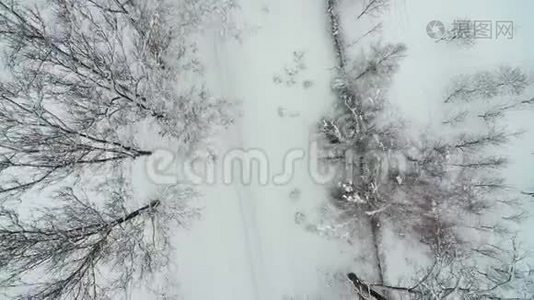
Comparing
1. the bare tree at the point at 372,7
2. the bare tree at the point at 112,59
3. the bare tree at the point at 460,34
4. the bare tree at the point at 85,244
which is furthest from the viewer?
the bare tree at the point at 460,34

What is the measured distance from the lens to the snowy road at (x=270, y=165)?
13094 millimetres

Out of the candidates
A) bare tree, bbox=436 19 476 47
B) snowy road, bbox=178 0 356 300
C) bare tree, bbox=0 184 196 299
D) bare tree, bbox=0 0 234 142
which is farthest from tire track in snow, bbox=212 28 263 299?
bare tree, bbox=436 19 476 47

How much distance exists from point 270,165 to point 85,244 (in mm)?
4340

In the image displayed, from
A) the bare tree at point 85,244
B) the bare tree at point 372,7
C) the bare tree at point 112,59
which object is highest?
the bare tree at point 372,7

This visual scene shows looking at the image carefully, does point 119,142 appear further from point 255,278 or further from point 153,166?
point 255,278

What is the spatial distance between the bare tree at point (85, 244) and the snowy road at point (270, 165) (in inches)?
41.6

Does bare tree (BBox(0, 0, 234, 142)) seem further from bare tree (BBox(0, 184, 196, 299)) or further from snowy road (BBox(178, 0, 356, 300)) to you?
bare tree (BBox(0, 184, 196, 299))

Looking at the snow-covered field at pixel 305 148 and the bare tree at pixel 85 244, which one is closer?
the bare tree at pixel 85 244

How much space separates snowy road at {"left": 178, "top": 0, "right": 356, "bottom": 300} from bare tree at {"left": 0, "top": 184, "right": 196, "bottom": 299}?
1057 millimetres

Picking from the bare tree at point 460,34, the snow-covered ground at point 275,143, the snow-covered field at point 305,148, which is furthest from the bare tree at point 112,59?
the bare tree at point 460,34

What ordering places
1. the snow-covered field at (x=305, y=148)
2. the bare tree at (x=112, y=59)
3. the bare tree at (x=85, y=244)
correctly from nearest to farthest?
the bare tree at (x=85, y=244), the bare tree at (x=112, y=59), the snow-covered field at (x=305, y=148)

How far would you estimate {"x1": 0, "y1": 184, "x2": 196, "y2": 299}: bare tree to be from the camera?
1088 cm

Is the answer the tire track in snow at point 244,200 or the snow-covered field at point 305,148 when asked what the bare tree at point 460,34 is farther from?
the tire track in snow at point 244,200

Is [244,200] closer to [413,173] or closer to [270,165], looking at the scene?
[270,165]
